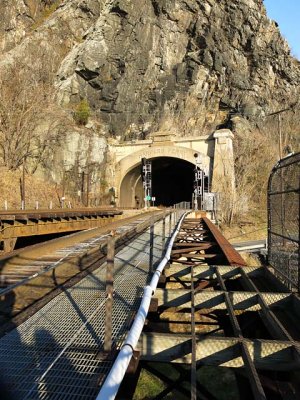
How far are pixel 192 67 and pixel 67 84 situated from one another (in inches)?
732

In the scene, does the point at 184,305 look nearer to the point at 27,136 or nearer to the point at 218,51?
the point at 27,136

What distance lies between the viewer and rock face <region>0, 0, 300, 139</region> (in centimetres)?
4856

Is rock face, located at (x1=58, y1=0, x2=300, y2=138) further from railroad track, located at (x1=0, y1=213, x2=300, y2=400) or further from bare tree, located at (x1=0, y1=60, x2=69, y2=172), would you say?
railroad track, located at (x1=0, y1=213, x2=300, y2=400)

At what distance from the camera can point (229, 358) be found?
4281mm

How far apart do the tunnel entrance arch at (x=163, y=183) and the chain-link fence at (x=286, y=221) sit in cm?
3193

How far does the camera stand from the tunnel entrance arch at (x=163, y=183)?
42656 millimetres

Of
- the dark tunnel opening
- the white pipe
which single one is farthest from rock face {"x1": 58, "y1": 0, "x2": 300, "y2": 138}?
the white pipe

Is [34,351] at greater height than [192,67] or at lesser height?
lesser

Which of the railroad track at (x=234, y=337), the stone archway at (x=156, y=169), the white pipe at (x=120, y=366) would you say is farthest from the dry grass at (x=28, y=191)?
the white pipe at (x=120, y=366)

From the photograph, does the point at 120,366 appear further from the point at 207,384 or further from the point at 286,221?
the point at 207,384

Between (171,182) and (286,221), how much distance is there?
49173 millimetres

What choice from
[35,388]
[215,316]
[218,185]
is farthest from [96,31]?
[35,388]

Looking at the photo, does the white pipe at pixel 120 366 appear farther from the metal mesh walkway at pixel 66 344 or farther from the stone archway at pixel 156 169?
the stone archway at pixel 156 169

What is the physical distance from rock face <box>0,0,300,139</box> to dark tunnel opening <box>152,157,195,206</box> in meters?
5.55
